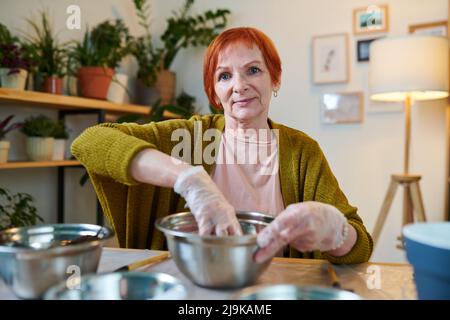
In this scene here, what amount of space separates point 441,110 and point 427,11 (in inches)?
22.4

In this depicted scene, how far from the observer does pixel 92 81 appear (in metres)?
2.24

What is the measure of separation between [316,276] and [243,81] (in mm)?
553

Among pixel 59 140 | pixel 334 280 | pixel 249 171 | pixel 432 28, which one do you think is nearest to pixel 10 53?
pixel 59 140

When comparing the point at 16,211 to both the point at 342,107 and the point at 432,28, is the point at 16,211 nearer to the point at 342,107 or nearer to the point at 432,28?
the point at 342,107

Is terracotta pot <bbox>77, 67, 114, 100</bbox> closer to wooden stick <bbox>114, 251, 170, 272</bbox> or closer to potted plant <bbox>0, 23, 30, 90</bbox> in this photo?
potted plant <bbox>0, 23, 30, 90</bbox>

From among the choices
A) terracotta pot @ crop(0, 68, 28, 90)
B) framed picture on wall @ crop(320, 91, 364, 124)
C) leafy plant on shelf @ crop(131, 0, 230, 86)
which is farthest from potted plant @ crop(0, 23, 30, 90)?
framed picture on wall @ crop(320, 91, 364, 124)

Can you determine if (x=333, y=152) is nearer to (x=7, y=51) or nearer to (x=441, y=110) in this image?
(x=441, y=110)

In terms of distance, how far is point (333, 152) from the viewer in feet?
8.22

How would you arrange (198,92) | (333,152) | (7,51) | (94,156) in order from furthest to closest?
1. (198,92)
2. (333,152)
3. (7,51)
4. (94,156)

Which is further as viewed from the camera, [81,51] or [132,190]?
[81,51]

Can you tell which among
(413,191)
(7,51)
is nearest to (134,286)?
(7,51)

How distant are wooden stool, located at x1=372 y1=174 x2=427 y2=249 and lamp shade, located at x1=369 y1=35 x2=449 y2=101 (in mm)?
443

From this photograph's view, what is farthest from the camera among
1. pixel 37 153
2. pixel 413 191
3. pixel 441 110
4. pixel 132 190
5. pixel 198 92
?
pixel 198 92

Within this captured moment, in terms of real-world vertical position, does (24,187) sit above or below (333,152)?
below
